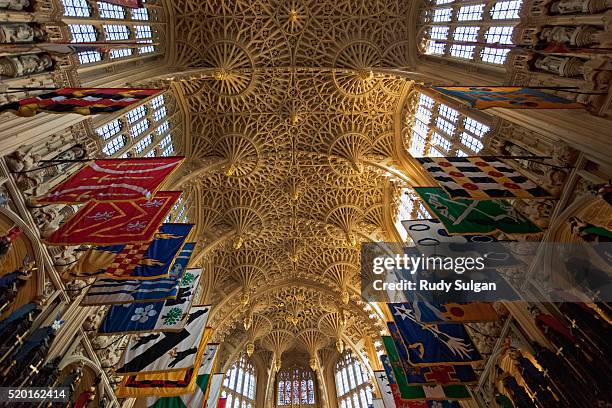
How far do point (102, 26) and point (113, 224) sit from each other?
11163mm

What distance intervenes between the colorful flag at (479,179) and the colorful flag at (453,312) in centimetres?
460

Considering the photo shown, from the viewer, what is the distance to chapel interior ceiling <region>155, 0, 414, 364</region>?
73.8 ft

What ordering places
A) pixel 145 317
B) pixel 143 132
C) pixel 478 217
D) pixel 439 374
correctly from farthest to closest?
pixel 143 132, pixel 439 374, pixel 145 317, pixel 478 217

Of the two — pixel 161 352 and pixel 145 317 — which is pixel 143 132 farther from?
pixel 161 352

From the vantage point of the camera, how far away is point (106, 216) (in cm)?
998

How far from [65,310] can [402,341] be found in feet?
40.8

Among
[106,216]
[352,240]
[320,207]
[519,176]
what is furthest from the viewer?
[320,207]

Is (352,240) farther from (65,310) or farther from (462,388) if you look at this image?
(65,310)

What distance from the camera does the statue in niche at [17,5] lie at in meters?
10.0

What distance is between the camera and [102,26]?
1562cm

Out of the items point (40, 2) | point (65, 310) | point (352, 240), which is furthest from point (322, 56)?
point (65, 310)

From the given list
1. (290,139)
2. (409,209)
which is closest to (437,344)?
(409,209)

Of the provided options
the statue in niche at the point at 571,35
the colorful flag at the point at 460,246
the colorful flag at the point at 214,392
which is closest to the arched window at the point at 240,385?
the colorful flag at the point at 214,392

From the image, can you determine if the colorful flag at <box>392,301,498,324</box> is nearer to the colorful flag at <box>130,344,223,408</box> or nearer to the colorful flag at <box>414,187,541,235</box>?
the colorful flag at <box>414,187,541,235</box>
